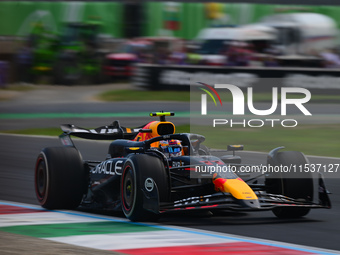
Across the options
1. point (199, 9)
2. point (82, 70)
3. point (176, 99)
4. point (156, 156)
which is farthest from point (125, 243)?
point (199, 9)

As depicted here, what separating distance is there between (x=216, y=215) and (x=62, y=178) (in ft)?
6.18

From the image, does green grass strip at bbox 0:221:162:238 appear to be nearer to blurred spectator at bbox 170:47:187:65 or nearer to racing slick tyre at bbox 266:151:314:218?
racing slick tyre at bbox 266:151:314:218

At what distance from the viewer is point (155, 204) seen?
294 inches

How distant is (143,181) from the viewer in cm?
750

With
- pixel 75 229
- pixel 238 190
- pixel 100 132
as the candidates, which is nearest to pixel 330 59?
pixel 100 132

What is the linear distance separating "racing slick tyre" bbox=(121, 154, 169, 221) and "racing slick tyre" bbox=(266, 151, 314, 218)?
1.48 meters

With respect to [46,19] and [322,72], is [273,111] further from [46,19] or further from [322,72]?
[46,19]

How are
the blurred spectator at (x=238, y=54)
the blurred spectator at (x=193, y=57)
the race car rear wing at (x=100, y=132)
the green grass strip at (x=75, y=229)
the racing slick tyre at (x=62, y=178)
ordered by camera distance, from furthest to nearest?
the blurred spectator at (x=193, y=57) → the blurred spectator at (x=238, y=54) → the race car rear wing at (x=100, y=132) → the racing slick tyre at (x=62, y=178) → the green grass strip at (x=75, y=229)

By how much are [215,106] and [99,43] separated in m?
9.77

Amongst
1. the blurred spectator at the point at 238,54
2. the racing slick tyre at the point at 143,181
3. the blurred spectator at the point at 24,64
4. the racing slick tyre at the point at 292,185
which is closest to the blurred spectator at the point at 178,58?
the blurred spectator at the point at 238,54

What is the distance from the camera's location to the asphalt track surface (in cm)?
723

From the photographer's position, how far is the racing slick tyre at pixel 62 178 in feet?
28.3

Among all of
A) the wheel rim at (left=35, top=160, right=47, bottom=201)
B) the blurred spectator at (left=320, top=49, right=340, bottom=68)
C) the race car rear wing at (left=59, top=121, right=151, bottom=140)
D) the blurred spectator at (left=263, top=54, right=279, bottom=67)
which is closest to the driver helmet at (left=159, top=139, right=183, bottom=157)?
the race car rear wing at (left=59, top=121, right=151, bottom=140)

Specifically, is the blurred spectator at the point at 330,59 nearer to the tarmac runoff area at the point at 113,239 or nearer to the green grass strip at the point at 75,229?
the tarmac runoff area at the point at 113,239
